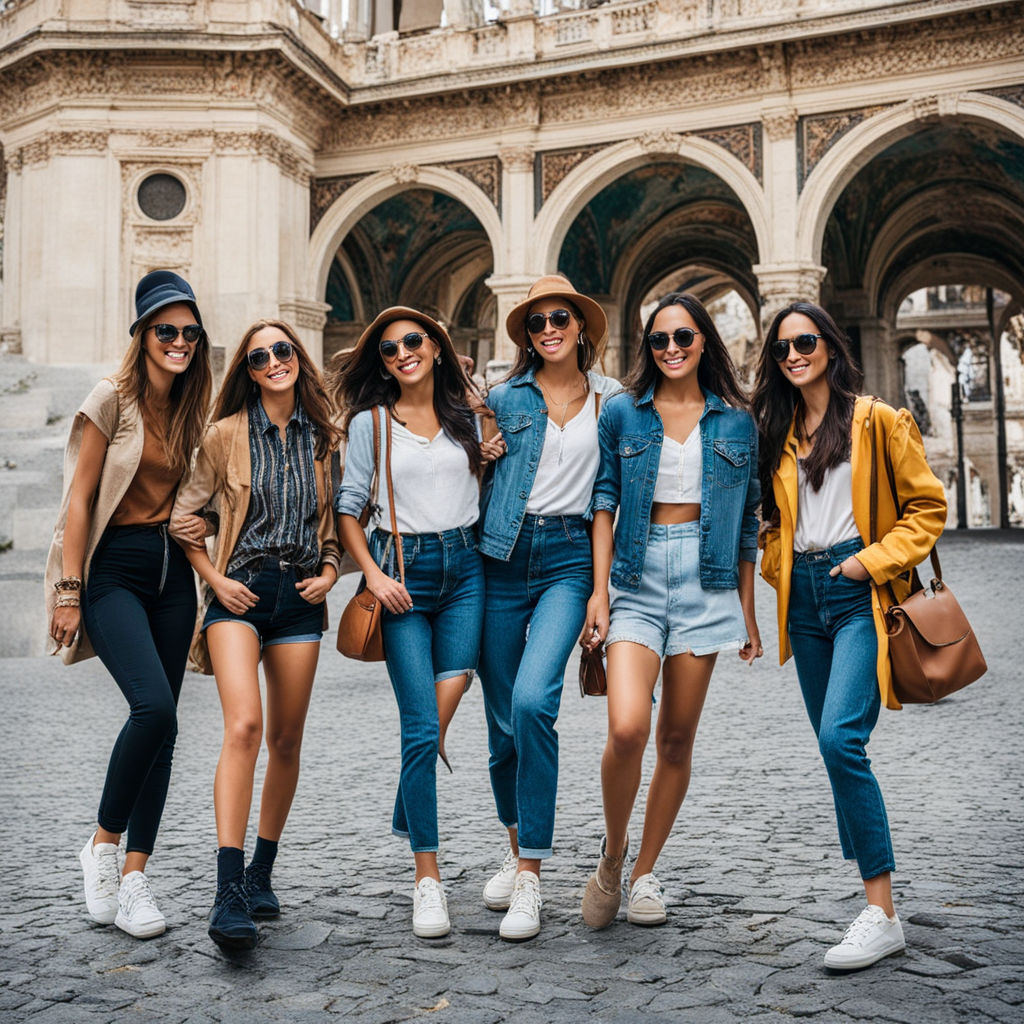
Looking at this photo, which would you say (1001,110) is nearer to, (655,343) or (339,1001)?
(655,343)

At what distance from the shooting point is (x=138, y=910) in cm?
344

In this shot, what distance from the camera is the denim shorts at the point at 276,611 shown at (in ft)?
11.7

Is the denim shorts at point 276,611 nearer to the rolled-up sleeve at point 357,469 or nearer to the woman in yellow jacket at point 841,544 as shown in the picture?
the rolled-up sleeve at point 357,469

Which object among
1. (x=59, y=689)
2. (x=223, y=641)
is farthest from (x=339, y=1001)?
(x=59, y=689)

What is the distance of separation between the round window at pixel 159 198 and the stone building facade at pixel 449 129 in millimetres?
36

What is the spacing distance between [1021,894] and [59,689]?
7.21m

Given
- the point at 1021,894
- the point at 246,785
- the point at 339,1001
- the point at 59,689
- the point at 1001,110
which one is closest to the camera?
the point at 339,1001

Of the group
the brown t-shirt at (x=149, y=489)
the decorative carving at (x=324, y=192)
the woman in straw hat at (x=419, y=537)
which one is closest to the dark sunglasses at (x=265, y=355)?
the woman in straw hat at (x=419, y=537)

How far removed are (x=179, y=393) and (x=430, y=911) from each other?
5.93ft

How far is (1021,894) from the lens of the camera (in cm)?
364

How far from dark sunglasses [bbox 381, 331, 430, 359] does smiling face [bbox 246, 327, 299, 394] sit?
286 millimetres

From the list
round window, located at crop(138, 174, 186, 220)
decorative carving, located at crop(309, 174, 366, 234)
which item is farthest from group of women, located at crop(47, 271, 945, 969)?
decorative carving, located at crop(309, 174, 366, 234)

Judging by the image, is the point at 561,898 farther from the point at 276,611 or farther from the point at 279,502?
the point at 279,502

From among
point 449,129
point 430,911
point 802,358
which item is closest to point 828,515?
point 802,358
